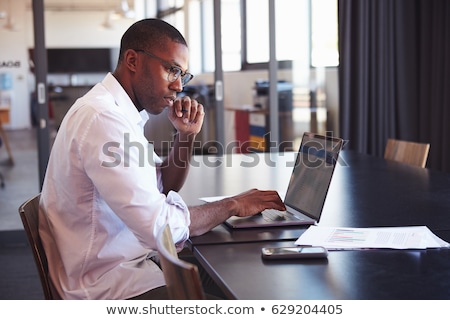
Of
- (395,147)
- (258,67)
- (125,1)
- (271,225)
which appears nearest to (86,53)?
(125,1)

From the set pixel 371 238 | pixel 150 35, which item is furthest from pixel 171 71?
pixel 371 238

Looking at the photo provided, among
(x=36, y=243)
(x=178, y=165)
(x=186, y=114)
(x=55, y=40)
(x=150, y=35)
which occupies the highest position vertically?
(x=55, y=40)

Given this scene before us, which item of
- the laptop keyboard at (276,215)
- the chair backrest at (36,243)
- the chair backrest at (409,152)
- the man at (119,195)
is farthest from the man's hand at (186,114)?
the chair backrest at (409,152)

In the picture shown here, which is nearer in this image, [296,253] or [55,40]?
[296,253]

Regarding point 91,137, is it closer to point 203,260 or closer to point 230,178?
point 203,260

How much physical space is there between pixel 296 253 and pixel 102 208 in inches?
22.7

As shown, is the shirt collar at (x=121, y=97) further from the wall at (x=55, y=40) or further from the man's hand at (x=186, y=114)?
the wall at (x=55, y=40)

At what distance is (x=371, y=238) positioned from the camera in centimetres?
188

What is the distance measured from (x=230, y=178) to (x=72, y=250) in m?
1.35

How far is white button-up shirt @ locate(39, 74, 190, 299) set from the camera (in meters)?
1.80

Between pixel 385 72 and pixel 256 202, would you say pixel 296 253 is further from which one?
pixel 385 72

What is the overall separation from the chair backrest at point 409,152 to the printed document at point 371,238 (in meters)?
1.67

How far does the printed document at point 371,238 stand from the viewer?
1.79 m

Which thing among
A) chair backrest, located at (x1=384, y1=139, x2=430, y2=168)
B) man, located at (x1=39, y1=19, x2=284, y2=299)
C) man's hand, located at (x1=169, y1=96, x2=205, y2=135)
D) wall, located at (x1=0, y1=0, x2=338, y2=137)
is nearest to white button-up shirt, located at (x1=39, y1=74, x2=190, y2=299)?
man, located at (x1=39, y1=19, x2=284, y2=299)
